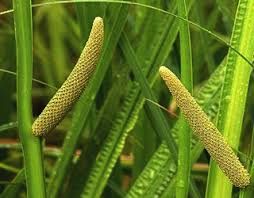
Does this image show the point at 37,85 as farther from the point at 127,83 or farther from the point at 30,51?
the point at 30,51

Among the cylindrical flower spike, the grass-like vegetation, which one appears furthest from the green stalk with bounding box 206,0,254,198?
the cylindrical flower spike

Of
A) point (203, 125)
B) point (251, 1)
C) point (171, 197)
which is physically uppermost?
point (251, 1)

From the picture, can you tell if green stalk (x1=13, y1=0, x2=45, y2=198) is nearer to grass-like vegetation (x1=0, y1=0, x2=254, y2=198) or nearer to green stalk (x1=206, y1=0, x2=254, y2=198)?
grass-like vegetation (x1=0, y1=0, x2=254, y2=198)

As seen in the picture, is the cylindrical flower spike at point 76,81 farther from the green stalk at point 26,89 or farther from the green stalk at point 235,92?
the green stalk at point 235,92

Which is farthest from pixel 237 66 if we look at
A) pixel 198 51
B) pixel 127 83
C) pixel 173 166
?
pixel 198 51

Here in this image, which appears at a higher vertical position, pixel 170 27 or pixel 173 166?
pixel 170 27

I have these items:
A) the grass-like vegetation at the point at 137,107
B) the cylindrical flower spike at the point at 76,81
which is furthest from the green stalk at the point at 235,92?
the cylindrical flower spike at the point at 76,81

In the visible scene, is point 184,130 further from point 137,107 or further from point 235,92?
point 137,107

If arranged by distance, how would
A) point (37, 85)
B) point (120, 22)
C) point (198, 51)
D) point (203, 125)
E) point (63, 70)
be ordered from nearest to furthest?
1. point (203, 125)
2. point (120, 22)
3. point (198, 51)
4. point (63, 70)
5. point (37, 85)
